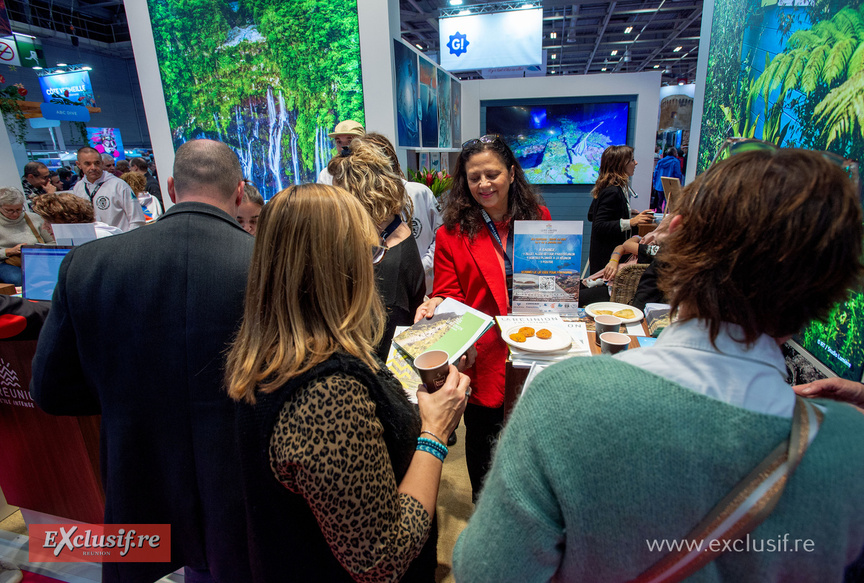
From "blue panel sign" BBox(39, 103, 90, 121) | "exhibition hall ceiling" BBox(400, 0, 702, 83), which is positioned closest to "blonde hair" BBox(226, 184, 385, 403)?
"exhibition hall ceiling" BBox(400, 0, 702, 83)

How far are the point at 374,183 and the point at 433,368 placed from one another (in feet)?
4.43

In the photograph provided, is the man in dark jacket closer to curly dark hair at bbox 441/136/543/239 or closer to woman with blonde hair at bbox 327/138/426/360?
woman with blonde hair at bbox 327/138/426/360

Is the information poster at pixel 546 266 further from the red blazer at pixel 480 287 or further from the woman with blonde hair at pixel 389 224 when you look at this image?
the woman with blonde hair at pixel 389 224

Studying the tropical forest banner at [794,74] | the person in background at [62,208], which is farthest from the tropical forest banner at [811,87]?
the person in background at [62,208]

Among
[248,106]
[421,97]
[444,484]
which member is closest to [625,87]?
[421,97]

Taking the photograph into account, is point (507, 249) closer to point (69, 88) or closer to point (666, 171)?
point (666, 171)

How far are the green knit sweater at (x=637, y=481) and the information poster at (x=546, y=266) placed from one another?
3.54ft

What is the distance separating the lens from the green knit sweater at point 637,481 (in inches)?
22.9

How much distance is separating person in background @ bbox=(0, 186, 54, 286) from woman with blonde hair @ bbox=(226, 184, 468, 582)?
3881mm

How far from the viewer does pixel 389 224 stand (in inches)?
89.0

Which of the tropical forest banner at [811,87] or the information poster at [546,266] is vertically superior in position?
the tropical forest banner at [811,87]

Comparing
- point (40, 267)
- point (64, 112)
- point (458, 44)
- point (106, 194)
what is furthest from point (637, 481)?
point (64, 112)

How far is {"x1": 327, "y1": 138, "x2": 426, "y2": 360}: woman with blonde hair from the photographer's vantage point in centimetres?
204

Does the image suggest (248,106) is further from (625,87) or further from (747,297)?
(625,87)
